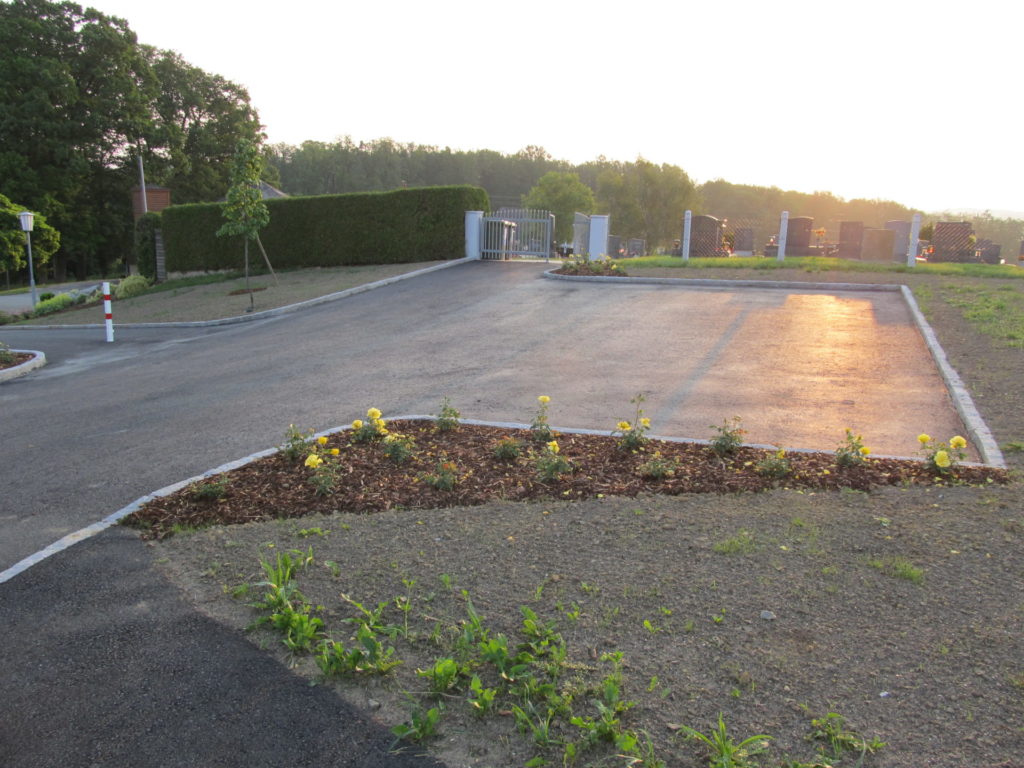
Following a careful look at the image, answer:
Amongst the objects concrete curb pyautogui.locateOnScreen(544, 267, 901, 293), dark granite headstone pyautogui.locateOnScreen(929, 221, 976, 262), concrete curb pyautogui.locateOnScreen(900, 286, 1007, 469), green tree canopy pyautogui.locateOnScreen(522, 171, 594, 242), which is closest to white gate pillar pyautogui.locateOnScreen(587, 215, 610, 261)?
concrete curb pyautogui.locateOnScreen(544, 267, 901, 293)

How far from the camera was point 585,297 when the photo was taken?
49.6 feet

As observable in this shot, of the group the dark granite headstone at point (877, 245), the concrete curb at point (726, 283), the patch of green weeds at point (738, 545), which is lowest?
the patch of green weeds at point (738, 545)

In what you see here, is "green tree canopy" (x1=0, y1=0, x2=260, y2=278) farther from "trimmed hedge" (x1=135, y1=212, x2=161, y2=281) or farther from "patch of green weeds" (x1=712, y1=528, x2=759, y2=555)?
"patch of green weeds" (x1=712, y1=528, x2=759, y2=555)

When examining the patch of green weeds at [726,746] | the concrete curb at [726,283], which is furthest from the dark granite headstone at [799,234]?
the patch of green weeds at [726,746]

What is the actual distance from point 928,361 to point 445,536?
23.9 feet

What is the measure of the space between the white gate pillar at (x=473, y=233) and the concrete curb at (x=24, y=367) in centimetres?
1220

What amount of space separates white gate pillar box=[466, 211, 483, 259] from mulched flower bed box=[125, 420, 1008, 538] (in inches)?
674

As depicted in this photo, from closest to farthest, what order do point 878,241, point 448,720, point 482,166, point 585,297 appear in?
point 448,720
point 585,297
point 878,241
point 482,166

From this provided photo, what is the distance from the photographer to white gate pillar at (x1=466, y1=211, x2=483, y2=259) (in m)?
21.9

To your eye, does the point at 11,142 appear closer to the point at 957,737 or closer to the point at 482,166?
the point at 957,737

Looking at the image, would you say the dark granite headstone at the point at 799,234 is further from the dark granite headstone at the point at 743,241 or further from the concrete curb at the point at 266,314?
the concrete curb at the point at 266,314

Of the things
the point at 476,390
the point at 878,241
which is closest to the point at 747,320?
the point at 476,390

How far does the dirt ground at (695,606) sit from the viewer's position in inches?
99.9

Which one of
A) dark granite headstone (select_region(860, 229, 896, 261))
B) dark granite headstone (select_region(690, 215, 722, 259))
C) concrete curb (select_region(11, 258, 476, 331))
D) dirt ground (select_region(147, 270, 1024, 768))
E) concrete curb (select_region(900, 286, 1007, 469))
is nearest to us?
dirt ground (select_region(147, 270, 1024, 768))
